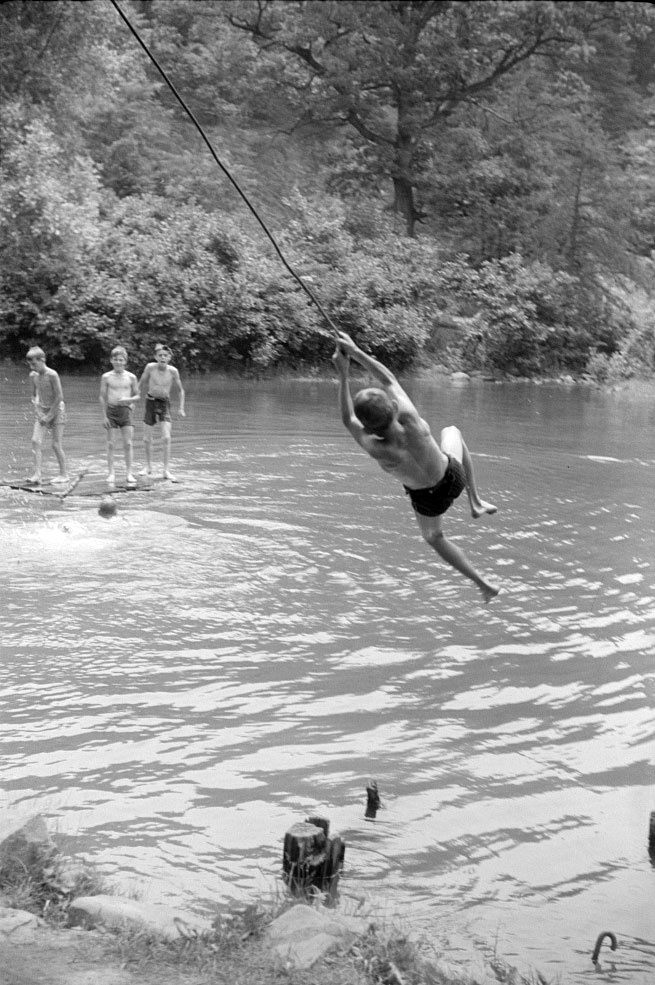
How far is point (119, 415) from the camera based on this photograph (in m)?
16.0

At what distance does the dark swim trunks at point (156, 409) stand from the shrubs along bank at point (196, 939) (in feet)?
36.5

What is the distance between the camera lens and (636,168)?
42.3 metres

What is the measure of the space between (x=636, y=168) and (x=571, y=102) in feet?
10.8

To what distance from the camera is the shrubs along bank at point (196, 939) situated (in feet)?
15.6

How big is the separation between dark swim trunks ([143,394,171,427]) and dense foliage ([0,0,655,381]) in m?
15.5

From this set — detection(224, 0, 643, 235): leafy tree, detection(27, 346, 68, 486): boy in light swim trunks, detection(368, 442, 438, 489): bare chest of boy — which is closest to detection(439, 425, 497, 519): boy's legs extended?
detection(368, 442, 438, 489): bare chest of boy

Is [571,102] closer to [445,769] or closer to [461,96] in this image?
[461,96]

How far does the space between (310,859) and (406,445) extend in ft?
8.91

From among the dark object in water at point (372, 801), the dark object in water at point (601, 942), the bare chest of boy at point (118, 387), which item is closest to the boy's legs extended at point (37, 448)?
the bare chest of boy at point (118, 387)

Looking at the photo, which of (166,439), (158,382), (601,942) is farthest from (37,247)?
(601,942)

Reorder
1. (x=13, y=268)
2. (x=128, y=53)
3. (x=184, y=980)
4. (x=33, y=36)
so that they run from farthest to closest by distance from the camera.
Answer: (x=128, y=53) < (x=33, y=36) < (x=13, y=268) < (x=184, y=980)

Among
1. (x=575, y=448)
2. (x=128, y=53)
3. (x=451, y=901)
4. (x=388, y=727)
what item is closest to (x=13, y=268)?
(x=128, y=53)

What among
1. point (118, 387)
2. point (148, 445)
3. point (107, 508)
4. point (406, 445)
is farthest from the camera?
point (148, 445)

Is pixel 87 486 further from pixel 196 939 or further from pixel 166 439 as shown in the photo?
pixel 196 939
